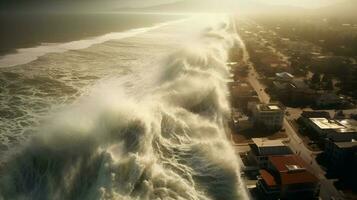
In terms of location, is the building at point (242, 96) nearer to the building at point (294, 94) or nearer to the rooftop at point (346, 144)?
the building at point (294, 94)

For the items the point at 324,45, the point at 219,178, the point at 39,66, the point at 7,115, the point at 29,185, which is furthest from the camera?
the point at 324,45

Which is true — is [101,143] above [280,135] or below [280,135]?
above

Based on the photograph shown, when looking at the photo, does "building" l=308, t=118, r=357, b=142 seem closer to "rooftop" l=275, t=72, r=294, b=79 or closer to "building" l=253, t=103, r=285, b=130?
"building" l=253, t=103, r=285, b=130

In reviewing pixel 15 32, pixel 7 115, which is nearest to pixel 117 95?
pixel 7 115

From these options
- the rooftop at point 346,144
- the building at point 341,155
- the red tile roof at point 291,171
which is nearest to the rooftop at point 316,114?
the rooftop at point 346,144

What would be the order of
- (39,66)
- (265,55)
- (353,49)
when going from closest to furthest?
(39,66) < (265,55) < (353,49)

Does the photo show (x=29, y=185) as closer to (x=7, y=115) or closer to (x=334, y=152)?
(x=7, y=115)

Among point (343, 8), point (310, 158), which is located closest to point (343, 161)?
point (310, 158)

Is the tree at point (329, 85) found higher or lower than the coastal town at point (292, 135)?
lower
